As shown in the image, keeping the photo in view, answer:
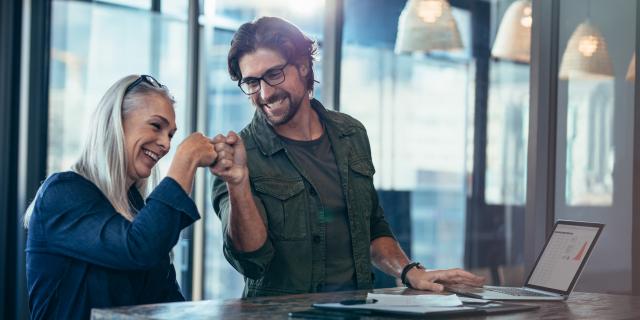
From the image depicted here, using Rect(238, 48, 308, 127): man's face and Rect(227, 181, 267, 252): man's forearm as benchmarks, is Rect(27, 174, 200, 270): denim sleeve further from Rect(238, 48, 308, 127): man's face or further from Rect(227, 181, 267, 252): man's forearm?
Rect(238, 48, 308, 127): man's face

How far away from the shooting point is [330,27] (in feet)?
15.4

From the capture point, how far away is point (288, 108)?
274 centimetres

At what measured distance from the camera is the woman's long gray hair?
2287 millimetres

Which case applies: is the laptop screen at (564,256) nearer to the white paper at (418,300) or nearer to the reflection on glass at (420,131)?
the white paper at (418,300)

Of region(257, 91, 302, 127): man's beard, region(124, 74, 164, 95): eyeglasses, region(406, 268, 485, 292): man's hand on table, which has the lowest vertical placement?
region(406, 268, 485, 292): man's hand on table

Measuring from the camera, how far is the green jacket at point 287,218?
2.65 metres

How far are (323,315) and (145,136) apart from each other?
0.76 metres

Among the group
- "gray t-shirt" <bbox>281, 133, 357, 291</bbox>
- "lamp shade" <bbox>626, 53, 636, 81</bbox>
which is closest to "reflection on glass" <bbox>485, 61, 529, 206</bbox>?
"lamp shade" <bbox>626, 53, 636, 81</bbox>

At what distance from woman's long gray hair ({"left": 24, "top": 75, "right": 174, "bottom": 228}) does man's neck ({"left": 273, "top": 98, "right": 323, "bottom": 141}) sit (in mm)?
532

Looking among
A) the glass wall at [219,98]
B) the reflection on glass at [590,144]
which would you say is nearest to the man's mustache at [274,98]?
the reflection on glass at [590,144]

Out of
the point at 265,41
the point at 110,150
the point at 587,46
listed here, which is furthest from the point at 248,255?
the point at 587,46

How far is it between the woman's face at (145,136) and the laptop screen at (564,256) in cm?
103

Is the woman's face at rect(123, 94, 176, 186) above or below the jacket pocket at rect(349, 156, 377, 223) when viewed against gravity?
above

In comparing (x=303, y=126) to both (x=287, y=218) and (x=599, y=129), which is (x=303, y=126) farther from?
(x=599, y=129)
